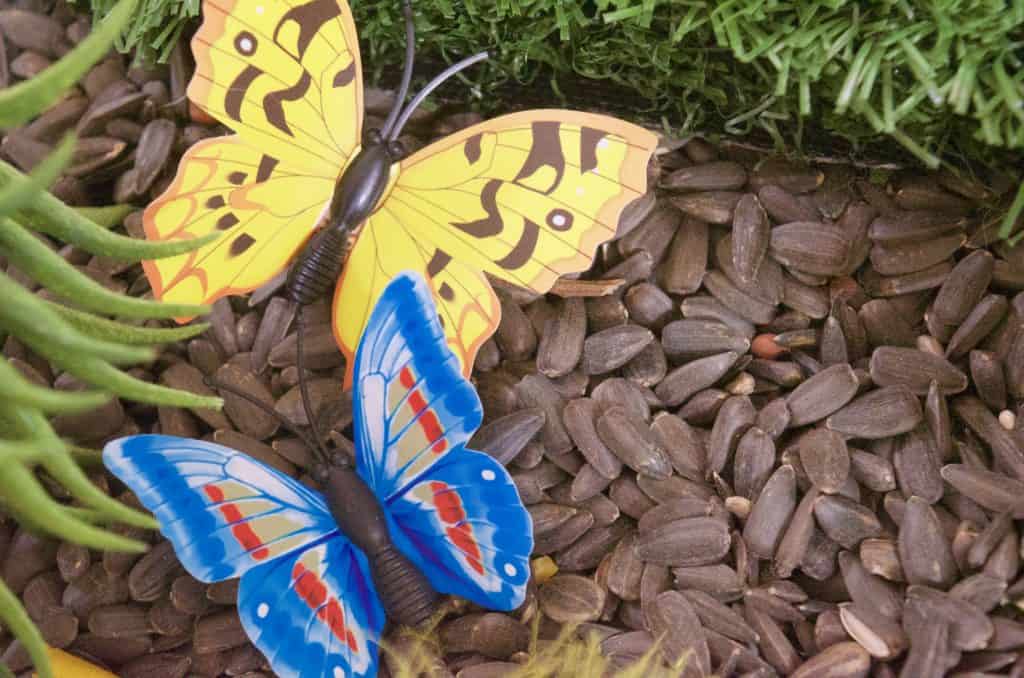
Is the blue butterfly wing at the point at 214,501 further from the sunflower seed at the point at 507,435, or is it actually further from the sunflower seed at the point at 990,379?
the sunflower seed at the point at 990,379

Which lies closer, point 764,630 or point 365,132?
point 764,630

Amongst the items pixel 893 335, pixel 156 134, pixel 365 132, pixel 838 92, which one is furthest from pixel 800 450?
pixel 156 134

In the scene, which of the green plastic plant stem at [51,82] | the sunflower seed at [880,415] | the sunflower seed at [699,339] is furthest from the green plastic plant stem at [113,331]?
the sunflower seed at [880,415]

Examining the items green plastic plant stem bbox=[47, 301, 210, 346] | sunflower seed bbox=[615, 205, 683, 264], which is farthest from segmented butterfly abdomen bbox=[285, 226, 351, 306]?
sunflower seed bbox=[615, 205, 683, 264]

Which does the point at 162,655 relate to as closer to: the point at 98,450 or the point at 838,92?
the point at 98,450

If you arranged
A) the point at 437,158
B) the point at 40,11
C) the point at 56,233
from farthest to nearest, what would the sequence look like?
the point at 40,11 < the point at 437,158 < the point at 56,233

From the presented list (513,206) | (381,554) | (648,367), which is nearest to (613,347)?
(648,367)

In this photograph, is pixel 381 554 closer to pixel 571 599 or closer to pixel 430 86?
pixel 571 599

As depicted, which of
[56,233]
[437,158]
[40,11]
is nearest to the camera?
[56,233]
